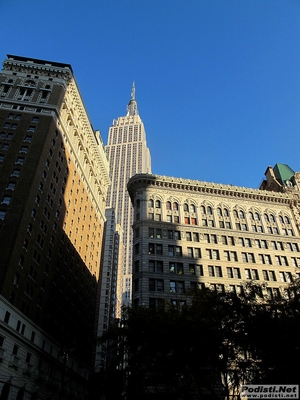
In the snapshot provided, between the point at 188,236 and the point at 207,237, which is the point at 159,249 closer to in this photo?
the point at 188,236

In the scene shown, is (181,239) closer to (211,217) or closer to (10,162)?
(211,217)

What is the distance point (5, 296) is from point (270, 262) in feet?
145

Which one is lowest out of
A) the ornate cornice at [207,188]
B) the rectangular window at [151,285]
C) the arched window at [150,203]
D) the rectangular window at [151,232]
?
the rectangular window at [151,285]

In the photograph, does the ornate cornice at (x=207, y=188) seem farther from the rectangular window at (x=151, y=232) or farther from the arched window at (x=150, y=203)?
the rectangular window at (x=151, y=232)

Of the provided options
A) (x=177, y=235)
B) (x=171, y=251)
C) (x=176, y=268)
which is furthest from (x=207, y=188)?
(x=176, y=268)

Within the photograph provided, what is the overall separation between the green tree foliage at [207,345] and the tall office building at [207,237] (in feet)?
68.5

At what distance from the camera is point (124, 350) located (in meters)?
30.7

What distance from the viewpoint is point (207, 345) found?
26172 mm

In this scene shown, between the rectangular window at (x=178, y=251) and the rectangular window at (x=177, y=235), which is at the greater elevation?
the rectangular window at (x=177, y=235)

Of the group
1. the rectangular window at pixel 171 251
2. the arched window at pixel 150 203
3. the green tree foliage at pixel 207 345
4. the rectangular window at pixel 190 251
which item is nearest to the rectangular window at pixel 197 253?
the rectangular window at pixel 190 251

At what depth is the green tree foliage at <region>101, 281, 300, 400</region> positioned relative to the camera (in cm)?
2499

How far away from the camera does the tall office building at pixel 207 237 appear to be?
178ft

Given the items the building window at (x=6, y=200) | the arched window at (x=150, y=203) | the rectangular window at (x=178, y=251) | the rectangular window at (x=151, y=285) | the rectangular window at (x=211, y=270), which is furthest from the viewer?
the arched window at (x=150, y=203)

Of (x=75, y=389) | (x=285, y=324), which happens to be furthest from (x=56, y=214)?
(x=285, y=324)
